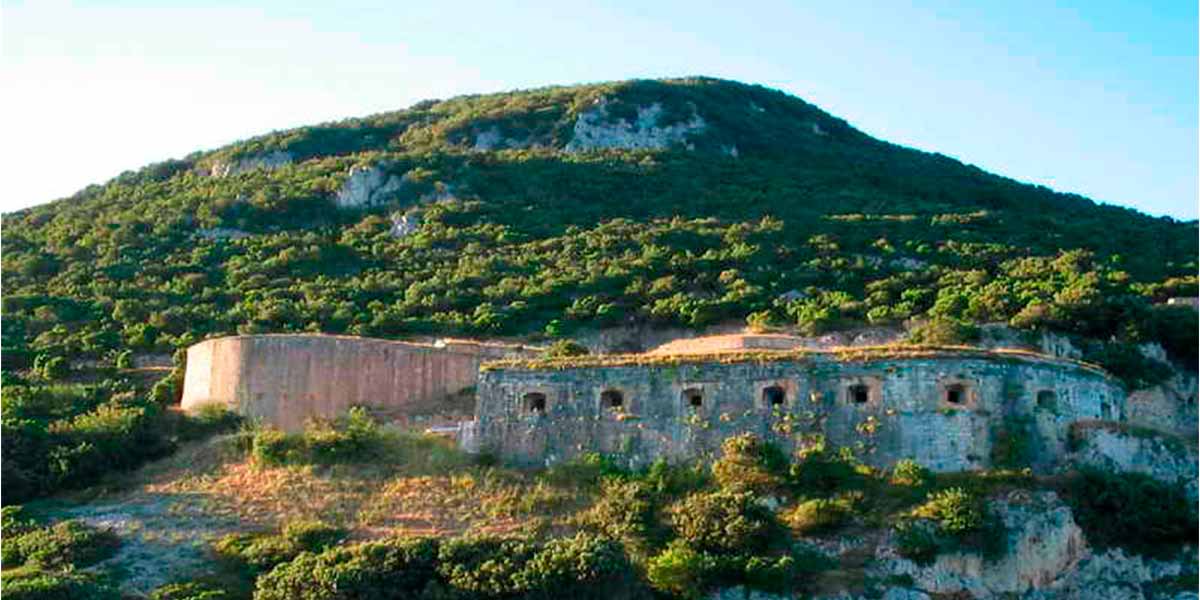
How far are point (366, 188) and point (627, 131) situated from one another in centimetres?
1432

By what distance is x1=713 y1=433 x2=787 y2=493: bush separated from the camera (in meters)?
36.4

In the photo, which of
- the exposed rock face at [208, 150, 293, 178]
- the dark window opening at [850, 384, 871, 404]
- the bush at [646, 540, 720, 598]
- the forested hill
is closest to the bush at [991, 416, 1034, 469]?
the dark window opening at [850, 384, 871, 404]

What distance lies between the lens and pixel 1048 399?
37438 mm

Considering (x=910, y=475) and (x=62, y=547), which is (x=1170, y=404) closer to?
(x=910, y=475)

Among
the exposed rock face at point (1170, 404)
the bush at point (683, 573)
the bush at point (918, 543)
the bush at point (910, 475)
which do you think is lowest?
the bush at point (683, 573)

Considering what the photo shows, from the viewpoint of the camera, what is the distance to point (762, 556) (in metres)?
34.0

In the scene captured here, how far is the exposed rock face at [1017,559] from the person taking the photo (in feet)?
111

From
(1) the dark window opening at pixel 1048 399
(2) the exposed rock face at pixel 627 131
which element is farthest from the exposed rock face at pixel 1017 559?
(2) the exposed rock face at pixel 627 131

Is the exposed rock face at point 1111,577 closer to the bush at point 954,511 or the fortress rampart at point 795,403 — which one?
the bush at point 954,511

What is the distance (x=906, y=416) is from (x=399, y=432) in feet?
35.5

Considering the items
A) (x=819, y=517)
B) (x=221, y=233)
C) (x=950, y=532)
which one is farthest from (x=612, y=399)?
(x=221, y=233)

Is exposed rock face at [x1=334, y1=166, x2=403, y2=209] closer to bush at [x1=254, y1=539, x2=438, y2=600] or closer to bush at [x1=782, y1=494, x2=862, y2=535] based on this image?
bush at [x1=254, y1=539, x2=438, y2=600]

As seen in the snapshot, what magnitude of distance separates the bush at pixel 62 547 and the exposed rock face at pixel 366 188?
41.3 meters

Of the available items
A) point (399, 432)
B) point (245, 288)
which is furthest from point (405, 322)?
point (399, 432)
